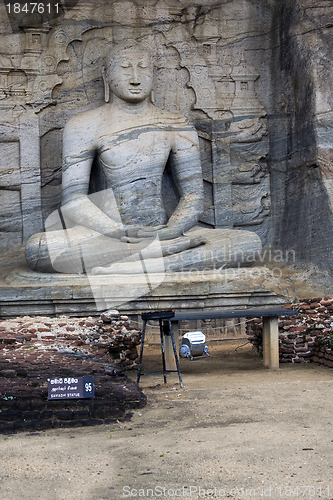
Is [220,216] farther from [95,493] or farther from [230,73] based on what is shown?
[95,493]

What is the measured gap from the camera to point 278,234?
420 inches

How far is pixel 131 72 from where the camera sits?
9859mm

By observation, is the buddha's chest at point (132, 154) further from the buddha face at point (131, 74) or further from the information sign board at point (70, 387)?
the information sign board at point (70, 387)

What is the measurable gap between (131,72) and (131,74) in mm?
31

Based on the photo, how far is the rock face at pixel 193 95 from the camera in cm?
1034

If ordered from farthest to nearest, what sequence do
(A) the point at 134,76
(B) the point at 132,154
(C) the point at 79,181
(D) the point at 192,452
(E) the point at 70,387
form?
(B) the point at 132,154
(A) the point at 134,76
(C) the point at 79,181
(E) the point at 70,387
(D) the point at 192,452

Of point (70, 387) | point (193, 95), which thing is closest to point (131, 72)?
point (193, 95)

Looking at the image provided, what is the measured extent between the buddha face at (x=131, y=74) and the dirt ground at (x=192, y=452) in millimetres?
5111

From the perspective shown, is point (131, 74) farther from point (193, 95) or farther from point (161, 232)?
point (161, 232)

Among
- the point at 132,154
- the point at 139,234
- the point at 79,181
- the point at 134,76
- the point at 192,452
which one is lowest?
the point at 192,452

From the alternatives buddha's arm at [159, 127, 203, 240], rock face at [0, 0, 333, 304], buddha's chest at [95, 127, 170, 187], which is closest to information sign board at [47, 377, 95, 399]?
buddha's arm at [159, 127, 203, 240]

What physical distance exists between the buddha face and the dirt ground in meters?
5.11

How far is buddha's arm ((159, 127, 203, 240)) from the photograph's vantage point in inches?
384

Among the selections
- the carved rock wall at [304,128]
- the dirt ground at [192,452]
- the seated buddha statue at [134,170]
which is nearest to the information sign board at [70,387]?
the dirt ground at [192,452]
